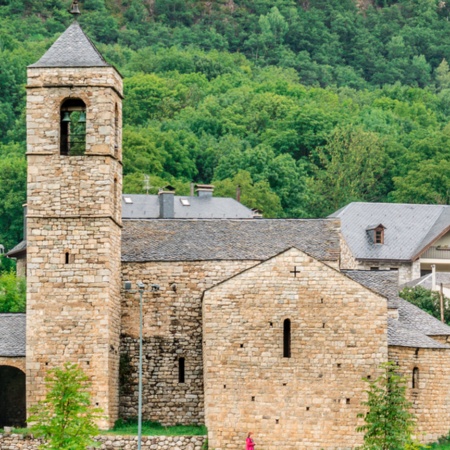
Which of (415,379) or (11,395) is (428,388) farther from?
(11,395)

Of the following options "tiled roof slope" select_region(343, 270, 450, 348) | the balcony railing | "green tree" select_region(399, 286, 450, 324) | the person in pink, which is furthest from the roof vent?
the person in pink

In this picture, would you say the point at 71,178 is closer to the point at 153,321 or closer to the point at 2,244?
the point at 153,321

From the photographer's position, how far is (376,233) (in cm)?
10800

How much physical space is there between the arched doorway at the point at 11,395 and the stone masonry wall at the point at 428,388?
1494cm

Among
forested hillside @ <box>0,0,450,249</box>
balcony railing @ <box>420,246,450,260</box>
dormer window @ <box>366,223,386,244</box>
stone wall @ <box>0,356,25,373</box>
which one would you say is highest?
forested hillside @ <box>0,0,450,249</box>

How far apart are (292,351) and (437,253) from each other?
148 feet

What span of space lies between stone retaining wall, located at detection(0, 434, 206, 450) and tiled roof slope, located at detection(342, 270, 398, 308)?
33.9 ft

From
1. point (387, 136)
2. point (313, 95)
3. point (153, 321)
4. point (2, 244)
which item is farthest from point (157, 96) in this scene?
point (153, 321)

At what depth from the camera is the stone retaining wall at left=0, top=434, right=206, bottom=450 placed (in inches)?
2549

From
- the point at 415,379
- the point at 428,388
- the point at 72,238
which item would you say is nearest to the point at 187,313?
the point at 72,238

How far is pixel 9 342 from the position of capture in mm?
69000

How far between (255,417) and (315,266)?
586cm

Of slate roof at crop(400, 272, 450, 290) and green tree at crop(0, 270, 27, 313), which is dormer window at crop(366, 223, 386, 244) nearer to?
slate roof at crop(400, 272, 450, 290)

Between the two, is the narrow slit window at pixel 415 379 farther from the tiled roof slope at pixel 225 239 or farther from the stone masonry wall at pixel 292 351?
the tiled roof slope at pixel 225 239
